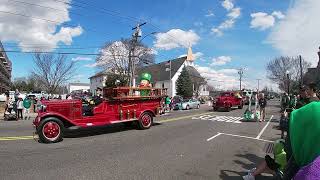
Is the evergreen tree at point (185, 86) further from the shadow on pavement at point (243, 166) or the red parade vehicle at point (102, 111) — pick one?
the shadow on pavement at point (243, 166)

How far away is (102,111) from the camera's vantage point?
44.7ft

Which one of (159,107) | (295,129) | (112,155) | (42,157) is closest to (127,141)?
(112,155)

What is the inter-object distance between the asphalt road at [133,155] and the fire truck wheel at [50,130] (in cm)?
30

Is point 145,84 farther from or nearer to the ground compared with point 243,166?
farther from the ground

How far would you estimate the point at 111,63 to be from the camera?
7006 centimetres

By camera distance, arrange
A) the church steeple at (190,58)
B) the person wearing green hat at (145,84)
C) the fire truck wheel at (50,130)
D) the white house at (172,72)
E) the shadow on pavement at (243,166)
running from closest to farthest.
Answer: the shadow on pavement at (243,166), the fire truck wheel at (50,130), the person wearing green hat at (145,84), the white house at (172,72), the church steeple at (190,58)

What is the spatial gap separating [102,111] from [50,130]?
2556 millimetres

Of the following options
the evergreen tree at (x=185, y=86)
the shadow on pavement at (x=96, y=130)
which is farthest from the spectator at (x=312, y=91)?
the evergreen tree at (x=185, y=86)

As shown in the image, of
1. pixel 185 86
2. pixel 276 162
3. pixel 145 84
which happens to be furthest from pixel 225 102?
pixel 185 86

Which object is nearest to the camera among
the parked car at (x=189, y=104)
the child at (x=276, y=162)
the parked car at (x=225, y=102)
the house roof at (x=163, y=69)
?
the child at (x=276, y=162)

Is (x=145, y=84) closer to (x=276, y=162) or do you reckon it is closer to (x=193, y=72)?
(x=276, y=162)

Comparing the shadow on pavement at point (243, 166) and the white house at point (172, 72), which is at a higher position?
the white house at point (172, 72)

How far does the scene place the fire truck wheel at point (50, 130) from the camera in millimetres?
11398

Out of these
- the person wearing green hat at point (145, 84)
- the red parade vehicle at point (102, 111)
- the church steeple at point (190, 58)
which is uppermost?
the church steeple at point (190, 58)
